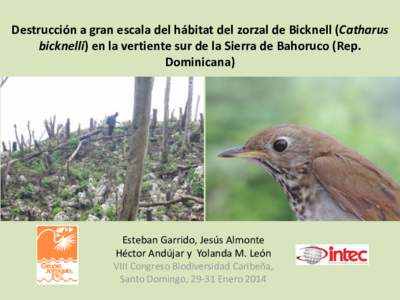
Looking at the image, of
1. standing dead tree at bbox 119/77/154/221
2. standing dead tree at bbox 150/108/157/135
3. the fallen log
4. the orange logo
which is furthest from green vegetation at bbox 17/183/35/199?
standing dead tree at bbox 150/108/157/135

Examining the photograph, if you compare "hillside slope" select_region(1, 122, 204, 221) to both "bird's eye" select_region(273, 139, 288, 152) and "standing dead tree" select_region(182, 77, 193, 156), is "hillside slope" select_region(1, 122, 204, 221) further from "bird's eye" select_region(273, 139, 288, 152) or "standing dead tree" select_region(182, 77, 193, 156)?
"bird's eye" select_region(273, 139, 288, 152)

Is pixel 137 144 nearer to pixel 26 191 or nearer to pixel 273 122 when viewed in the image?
pixel 26 191

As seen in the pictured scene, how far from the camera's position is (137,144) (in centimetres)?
544

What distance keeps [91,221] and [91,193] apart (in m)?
0.22

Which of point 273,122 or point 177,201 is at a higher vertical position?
point 273,122

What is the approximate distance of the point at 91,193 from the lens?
5.50 metres

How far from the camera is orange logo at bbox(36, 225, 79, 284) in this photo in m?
5.60

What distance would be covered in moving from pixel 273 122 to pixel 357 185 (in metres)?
1.06

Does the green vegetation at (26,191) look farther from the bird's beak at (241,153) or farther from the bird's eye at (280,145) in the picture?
the bird's eye at (280,145)

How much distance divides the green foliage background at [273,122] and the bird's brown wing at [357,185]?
1.66ft

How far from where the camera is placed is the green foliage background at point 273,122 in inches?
225

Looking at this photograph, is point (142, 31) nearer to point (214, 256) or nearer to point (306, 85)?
point (306, 85)

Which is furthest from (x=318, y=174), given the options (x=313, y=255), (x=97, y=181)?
(x=97, y=181)

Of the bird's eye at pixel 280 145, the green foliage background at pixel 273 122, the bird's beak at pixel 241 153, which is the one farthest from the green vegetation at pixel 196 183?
the bird's eye at pixel 280 145
